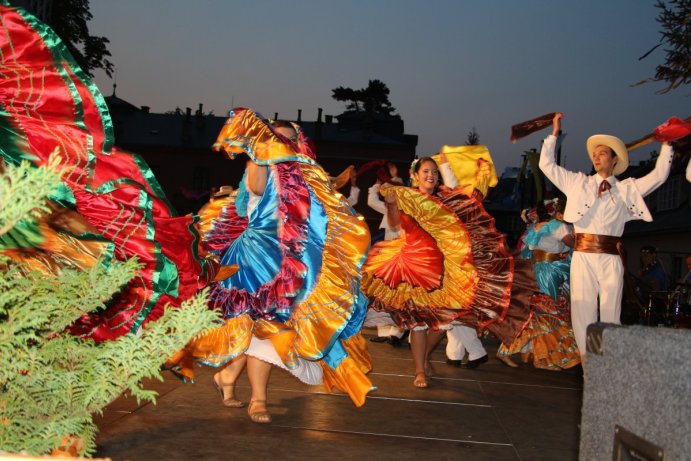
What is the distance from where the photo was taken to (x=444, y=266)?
21.8ft

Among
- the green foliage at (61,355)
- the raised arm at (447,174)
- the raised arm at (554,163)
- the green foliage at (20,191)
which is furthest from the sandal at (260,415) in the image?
the green foliage at (20,191)

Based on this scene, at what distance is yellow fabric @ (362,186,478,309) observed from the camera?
656cm

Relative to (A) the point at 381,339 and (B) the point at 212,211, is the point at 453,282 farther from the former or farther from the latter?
(A) the point at 381,339

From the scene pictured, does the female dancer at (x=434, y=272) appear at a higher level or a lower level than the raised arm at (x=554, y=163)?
lower

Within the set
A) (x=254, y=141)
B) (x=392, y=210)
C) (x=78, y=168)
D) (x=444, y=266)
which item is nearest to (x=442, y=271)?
(x=444, y=266)

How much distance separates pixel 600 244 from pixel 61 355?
5.48 metres

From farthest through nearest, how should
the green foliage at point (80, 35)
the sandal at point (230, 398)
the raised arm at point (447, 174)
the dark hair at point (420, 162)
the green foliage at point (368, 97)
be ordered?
the green foliage at point (368, 97), the green foliage at point (80, 35), the raised arm at point (447, 174), the dark hair at point (420, 162), the sandal at point (230, 398)

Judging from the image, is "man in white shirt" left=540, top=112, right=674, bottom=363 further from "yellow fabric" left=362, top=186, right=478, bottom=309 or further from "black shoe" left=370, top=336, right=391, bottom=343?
Result: "black shoe" left=370, top=336, right=391, bottom=343

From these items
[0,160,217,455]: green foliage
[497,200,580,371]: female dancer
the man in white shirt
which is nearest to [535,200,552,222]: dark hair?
[497,200,580,371]: female dancer

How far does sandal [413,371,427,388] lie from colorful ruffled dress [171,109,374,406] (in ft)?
4.14

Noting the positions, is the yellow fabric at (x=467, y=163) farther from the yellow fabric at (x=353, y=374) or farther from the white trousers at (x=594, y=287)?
the yellow fabric at (x=353, y=374)

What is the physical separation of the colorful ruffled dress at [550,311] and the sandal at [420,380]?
204cm

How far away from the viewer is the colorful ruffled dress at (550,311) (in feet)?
27.1

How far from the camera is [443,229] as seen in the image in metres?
6.67
